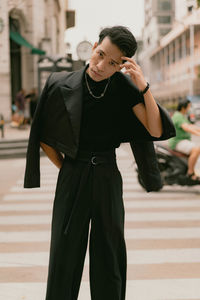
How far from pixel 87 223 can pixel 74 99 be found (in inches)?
27.1

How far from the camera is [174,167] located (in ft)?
27.0

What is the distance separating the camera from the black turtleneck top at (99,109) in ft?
8.34

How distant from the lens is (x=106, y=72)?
242 cm

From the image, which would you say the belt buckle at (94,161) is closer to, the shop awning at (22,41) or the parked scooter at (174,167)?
the parked scooter at (174,167)

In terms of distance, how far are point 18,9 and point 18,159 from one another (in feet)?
49.2

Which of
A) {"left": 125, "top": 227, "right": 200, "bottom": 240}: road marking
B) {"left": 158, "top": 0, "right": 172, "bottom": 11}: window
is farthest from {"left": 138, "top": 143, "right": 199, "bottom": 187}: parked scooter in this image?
{"left": 158, "top": 0, "right": 172, "bottom": 11}: window

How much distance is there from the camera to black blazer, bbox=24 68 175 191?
253cm

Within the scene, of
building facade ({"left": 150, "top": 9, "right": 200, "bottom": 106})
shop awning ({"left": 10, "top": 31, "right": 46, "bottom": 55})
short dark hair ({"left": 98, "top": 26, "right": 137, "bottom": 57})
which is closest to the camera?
short dark hair ({"left": 98, "top": 26, "right": 137, "bottom": 57})

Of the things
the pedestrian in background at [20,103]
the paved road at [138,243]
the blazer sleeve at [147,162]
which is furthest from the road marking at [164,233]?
the pedestrian in background at [20,103]

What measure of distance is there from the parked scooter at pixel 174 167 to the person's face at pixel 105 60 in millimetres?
5788

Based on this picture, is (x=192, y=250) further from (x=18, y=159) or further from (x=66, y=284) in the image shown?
(x=18, y=159)

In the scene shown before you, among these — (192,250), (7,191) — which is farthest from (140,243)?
(7,191)

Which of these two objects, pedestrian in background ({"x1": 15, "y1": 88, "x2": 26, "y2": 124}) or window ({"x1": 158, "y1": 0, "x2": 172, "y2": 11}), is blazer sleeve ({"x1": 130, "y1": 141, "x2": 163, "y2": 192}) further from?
window ({"x1": 158, "y1": 0, "x2": 172, "y2": 11})

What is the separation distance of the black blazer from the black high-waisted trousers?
13 cm
